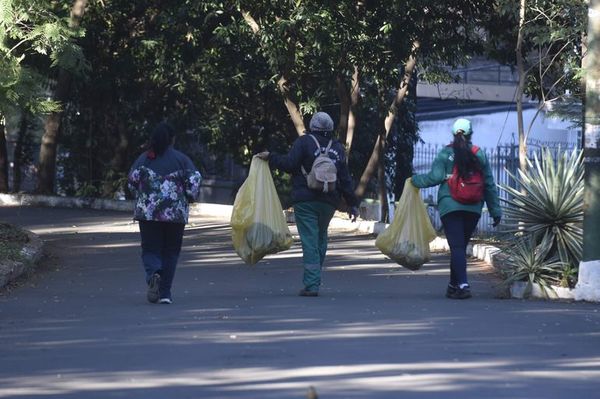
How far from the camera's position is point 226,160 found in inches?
1177

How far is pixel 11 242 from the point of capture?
14914 mm

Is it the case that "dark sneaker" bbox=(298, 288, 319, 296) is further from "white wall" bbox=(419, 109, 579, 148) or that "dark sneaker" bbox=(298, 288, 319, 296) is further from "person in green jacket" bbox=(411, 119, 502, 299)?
"white wall" bbox=(419, 109, 579, 148)

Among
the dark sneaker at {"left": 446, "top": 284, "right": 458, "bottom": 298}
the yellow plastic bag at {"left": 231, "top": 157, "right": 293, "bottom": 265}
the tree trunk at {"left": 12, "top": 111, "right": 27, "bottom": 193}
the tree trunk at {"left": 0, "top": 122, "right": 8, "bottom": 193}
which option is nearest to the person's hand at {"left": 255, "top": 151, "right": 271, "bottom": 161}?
the yellow plastic bag at {"left": 231, "top": 157, "right": 293, "bottom": 265}

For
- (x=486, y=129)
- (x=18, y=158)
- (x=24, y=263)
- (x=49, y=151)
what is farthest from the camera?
(x=486, y=129)

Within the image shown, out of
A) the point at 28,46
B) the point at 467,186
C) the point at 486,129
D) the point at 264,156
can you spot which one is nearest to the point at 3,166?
the point at 28,46

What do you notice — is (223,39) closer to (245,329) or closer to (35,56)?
(35,56)

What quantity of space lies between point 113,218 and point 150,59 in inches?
170

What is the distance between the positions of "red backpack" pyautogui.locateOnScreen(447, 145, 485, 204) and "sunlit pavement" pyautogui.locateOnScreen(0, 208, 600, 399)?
98 cm

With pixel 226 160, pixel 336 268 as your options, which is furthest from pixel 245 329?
pixel 226 160

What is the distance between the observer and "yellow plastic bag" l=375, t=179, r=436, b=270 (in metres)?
12.5

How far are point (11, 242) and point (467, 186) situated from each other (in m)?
6.17

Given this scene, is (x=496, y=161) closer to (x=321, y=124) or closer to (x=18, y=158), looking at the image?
(x=321, y=124)

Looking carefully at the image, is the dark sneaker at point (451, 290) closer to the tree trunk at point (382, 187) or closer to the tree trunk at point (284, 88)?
the tree trunk at point (284, 88)

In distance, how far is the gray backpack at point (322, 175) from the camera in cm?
1147
